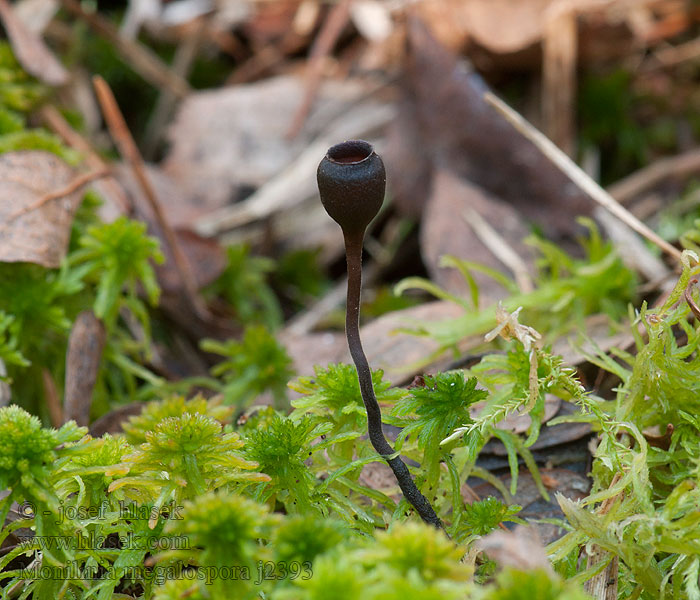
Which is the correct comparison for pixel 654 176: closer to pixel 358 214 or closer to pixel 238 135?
pixel 238 135

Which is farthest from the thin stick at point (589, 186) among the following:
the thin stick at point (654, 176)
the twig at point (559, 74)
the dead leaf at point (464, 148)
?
the twig at point (559, 74)

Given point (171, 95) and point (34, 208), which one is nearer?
point (34, 208)

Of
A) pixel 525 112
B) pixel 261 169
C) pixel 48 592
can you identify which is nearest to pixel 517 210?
pixel 525 112

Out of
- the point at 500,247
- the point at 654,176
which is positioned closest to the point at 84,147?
the point at 500,247

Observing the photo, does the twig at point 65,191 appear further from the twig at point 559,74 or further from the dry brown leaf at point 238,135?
the twig at point 559,74

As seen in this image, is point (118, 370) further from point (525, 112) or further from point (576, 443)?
point (525, 112)

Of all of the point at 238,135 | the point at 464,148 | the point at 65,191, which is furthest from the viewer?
the point at 238,135

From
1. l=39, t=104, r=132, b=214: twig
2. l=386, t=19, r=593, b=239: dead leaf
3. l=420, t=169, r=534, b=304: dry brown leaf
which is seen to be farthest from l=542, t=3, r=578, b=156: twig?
l=39, t=104, r=132, b=214: twig

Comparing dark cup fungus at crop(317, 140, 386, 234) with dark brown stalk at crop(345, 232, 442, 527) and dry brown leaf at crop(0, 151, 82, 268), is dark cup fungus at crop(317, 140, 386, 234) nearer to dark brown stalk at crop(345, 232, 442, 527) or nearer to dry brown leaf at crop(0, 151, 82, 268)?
dark brown stalk at crop(345, 232, 442, 527)

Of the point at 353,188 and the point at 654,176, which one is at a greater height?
the point at 353,188
